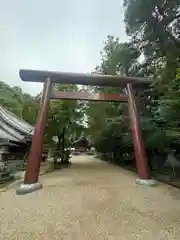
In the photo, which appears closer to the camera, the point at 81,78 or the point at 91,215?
the point at 91,215

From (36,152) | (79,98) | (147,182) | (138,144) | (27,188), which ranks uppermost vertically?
(79,98)

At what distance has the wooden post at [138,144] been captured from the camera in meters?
8.86

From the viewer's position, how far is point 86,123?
1942 cm

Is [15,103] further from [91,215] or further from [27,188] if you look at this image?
[91,215]

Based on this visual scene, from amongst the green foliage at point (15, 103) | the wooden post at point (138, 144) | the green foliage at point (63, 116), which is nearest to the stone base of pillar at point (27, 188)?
the wooden post at point (138, 144)

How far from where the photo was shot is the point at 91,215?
4859mm

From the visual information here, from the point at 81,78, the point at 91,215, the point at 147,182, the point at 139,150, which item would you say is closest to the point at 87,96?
the point at 81,78

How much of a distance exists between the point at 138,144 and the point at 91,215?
16.5ft

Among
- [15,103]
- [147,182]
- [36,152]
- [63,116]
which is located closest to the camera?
[147,182]

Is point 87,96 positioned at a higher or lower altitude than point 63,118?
lower

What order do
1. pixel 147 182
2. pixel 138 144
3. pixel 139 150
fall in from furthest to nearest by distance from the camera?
1. pixel 138 144
2. pixel 139 150
3. pixel 147 182

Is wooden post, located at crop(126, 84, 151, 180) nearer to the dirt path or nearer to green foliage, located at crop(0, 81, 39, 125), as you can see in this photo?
the dirt path

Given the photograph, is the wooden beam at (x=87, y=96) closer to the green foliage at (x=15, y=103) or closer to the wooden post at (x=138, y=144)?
the wooden post at (x=138, y=144)

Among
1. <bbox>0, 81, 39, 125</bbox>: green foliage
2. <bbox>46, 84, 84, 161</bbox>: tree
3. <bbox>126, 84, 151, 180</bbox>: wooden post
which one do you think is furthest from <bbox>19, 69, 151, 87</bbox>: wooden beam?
<bbox>0, 81, 39, 125</bbox>: green foliage
